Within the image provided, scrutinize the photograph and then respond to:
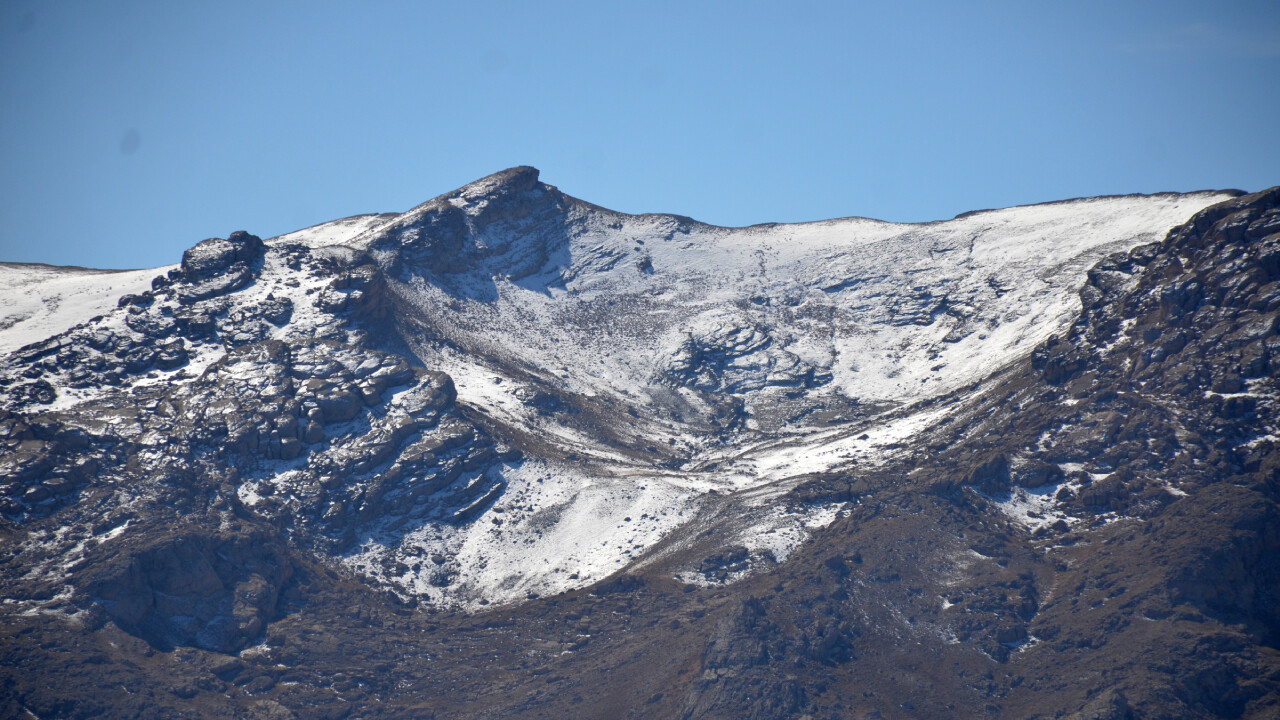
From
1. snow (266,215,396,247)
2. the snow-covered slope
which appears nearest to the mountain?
the snow-covered slope

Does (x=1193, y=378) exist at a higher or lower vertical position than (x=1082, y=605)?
higher

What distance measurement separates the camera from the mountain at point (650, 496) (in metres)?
75.9

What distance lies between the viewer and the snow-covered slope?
9762 centimetres

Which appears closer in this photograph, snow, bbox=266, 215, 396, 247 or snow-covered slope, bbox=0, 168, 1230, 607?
snow-covered slope, bbox=0, 168, 1230, 607

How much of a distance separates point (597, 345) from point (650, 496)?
130 ft

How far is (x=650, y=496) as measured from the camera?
327 feet

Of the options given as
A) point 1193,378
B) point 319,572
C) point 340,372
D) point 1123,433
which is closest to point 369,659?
point 319,572

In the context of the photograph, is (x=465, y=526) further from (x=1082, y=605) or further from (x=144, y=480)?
(x=1082, y=605)

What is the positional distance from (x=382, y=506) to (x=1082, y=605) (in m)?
56.1

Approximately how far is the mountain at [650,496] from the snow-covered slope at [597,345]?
1.60 feet

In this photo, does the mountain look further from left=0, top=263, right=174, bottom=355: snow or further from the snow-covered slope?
left=0, top=263, right=174, bottom=355: snow

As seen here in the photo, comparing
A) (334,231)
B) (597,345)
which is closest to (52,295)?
(334,231)

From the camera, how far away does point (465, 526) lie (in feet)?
325

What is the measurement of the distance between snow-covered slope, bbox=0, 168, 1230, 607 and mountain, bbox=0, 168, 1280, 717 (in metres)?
0.49
